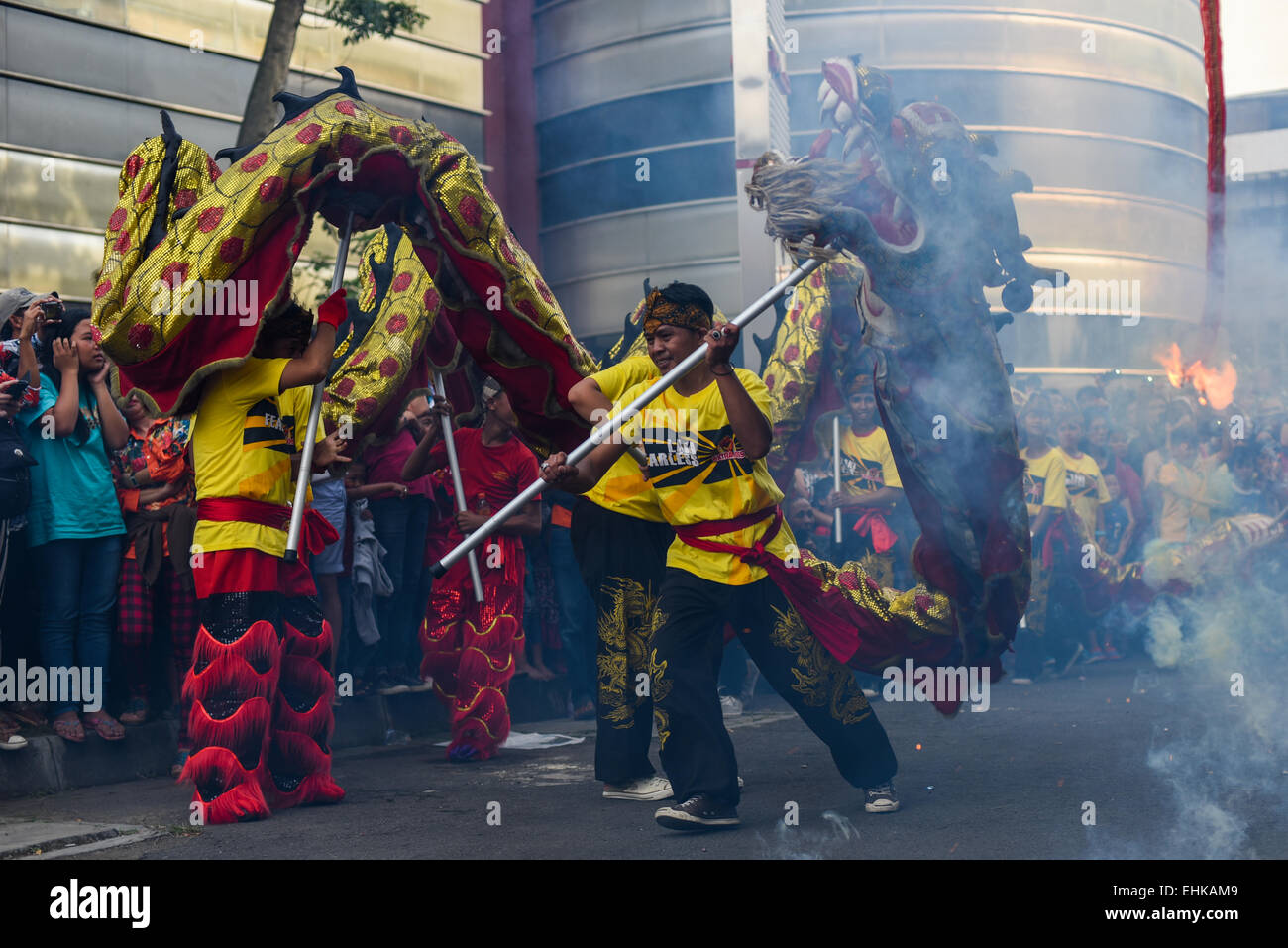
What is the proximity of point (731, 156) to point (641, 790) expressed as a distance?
17020 millimetres

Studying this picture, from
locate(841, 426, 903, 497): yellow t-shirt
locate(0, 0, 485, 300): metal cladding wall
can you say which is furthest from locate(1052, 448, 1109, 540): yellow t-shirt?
locate(0, 0, 485, 300): metal cladding wall

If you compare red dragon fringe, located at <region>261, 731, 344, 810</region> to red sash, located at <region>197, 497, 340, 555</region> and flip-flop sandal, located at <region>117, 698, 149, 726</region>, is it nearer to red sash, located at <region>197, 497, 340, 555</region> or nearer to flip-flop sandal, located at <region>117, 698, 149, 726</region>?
red sash, located at <region>197, 497, 340, 555</region>

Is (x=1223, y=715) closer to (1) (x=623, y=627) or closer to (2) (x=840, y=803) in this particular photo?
(2) (x=840, y=803)

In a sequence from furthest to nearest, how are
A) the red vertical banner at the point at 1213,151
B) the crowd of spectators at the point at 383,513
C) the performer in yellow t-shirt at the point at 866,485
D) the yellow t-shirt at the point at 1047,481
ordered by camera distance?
the yellow t-shirt at the point at 1047,481
the performer in yellow t-shirt at the point at 866,485
the crowd of spectators at the point at 383,513
the red vertical banner at the point at 1213,151

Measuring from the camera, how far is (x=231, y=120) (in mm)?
16297

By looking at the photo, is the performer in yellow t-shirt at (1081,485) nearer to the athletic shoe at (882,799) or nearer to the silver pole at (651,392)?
the athletic shoe at (882,799)

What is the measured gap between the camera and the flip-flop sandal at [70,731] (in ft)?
20.2

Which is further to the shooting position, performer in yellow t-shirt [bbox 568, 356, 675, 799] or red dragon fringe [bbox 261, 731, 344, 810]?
performer in yellow t-shirt [bbox 568, 356, 675, 799]

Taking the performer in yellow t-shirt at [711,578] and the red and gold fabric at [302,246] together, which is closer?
the performer in yellow t-shirt at [711,578]

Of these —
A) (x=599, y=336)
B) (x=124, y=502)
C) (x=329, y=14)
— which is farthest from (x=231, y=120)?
(x=124, y=502)

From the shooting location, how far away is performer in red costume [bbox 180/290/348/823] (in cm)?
534

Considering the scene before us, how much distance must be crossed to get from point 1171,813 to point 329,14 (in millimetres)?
9243

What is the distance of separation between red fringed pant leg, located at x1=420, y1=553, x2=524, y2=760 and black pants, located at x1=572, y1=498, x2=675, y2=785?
1.14m

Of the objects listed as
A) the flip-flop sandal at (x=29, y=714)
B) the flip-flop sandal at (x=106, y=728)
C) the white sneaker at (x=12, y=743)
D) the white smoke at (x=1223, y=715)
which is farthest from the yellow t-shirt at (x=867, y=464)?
the white sneaker at (x=12, y=743)
